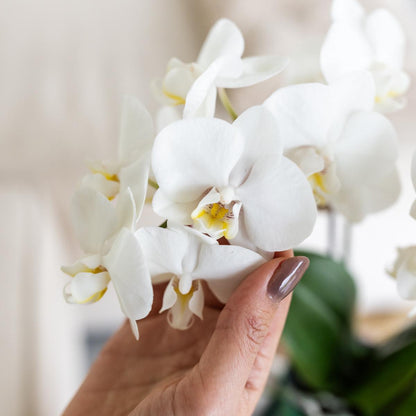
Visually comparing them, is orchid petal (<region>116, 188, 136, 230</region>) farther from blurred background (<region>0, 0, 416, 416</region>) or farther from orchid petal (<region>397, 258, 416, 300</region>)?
blurred background (<region>0, 0, 416, 416</region>)

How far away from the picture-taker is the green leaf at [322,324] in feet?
2.48

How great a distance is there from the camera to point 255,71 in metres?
0.48

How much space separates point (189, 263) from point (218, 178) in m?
0.07

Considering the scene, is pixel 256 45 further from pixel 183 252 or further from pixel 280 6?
pixel 183 252

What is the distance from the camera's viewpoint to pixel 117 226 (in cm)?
43

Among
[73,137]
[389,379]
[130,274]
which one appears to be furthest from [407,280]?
[73,137]

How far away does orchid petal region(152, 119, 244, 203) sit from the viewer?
1.29 ft

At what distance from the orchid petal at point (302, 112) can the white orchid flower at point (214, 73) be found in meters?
0.02

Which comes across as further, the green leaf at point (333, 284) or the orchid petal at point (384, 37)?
the green leaf at point (333, 284)

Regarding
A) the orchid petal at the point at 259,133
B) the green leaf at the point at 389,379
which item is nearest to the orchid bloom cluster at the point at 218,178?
the orchid petal at the point at 259,133

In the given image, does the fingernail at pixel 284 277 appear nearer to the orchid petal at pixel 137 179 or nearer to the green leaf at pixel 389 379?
the orchid petal at pixel 137 179

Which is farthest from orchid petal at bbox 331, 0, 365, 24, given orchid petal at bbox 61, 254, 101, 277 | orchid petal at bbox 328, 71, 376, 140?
orchid petal at bbox 61, 254, 101, 277

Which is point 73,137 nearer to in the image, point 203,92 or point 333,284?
point 333,284

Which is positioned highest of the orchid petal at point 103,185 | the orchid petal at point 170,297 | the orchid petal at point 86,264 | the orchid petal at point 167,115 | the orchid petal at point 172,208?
the orchid petal at point 167,115
